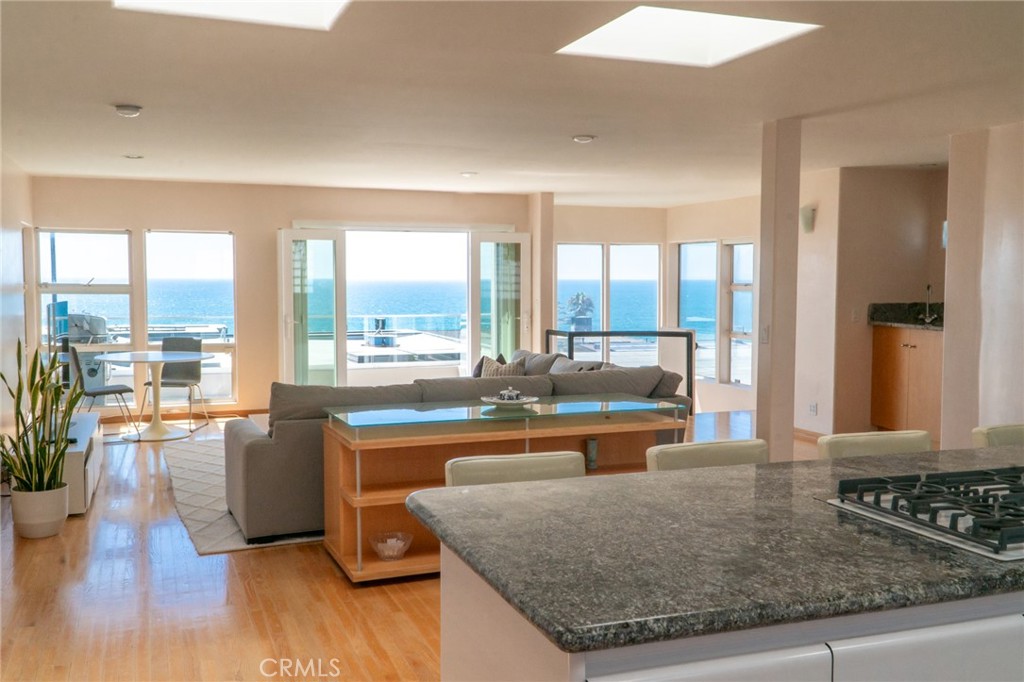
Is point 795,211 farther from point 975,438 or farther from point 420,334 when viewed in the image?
point 420,334

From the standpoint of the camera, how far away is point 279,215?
29.2 feet

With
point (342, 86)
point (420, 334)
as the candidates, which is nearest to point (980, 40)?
point (342, 86)

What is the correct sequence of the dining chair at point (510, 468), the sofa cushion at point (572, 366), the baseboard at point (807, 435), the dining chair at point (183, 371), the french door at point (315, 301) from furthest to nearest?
the french door at point (315, 301) < the dining chair at point (183, 371) < the baseboard at point (807, 435) < the sofa cushion at point (572, 366) < the dining chair at point (510, 468)

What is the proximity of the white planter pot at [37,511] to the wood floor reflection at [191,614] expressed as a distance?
7cm

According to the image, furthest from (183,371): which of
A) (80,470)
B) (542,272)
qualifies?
(542,272)

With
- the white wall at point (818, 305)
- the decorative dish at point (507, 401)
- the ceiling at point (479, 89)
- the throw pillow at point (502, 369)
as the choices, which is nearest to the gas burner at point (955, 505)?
the ceiling at point (479, 89)

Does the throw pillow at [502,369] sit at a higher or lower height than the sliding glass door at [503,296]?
lower

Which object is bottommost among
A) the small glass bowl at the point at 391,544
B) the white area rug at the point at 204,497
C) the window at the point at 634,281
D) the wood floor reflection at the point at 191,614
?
the wood floor reflection at the point at 191,614

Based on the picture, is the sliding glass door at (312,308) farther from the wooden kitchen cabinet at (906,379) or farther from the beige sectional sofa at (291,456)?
the wooden kitchen cabinet at (906,379)

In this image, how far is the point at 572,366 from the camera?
255 inches

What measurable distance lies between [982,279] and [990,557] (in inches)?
178

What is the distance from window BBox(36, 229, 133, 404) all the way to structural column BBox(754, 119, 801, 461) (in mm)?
6132

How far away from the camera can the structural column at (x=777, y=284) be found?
511 cm

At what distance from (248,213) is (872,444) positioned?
7441 millimetres
